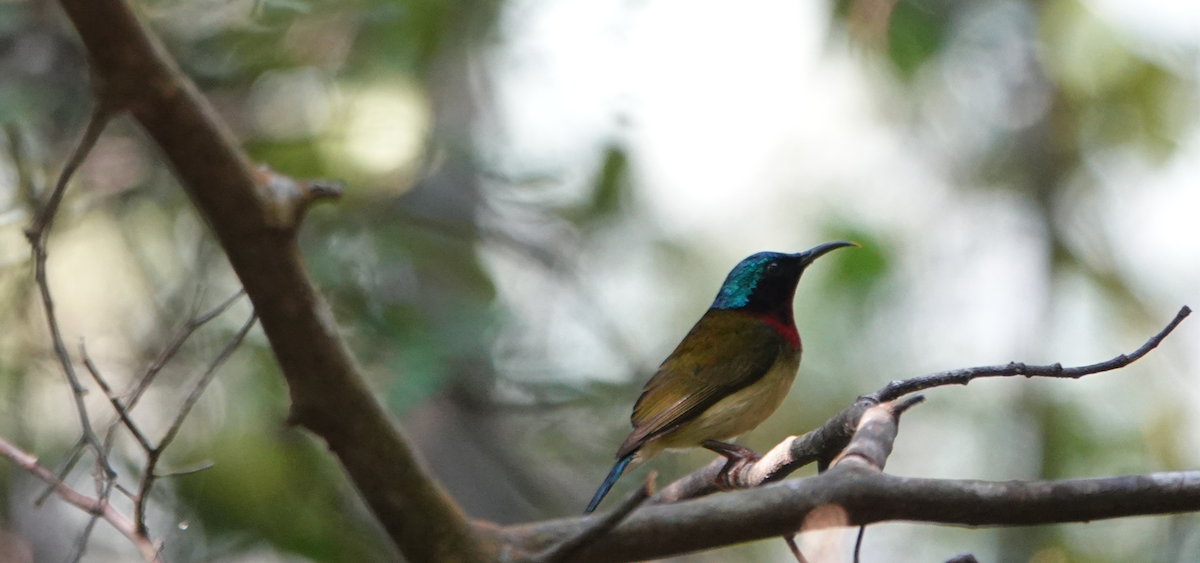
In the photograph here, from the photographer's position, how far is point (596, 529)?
204cm

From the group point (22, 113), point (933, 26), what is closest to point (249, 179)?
point (22, 113)

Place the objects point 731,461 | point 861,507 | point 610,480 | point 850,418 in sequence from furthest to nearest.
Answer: point 610,480, point 731,461, point 850,418, point 861,507

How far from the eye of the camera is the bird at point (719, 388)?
4.49m

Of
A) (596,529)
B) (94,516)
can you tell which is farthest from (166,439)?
(596,529)

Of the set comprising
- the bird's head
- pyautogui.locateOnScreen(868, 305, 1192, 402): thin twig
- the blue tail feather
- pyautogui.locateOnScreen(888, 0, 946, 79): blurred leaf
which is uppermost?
pyautogui.locateOnScreen(888, 0, 946, 79): blurred leaf

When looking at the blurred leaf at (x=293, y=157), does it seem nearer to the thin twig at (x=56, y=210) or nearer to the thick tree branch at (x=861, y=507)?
the thin twig at (x=56, y=210)

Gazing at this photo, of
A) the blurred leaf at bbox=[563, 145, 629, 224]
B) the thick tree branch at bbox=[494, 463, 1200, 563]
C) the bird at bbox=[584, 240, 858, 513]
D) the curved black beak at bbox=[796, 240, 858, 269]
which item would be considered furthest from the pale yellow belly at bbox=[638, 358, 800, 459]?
the blurred leaf at bbox=[563, 145, 629, 224]

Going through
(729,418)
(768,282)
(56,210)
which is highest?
(56,210)

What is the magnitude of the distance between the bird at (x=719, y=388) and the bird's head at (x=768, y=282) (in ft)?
0.12

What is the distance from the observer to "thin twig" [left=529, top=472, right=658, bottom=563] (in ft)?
6.27

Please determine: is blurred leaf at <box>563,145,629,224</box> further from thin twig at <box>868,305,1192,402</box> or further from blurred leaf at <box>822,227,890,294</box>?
thin twig at <box>868,305,1192,402</box>

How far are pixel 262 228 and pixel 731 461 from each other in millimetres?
2614

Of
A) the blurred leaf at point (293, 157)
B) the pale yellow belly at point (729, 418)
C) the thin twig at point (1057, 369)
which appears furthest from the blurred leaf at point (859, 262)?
the thin twig at point (1057, 369)

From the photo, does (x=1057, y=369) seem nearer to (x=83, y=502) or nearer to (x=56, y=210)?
(x=56, y=210)
